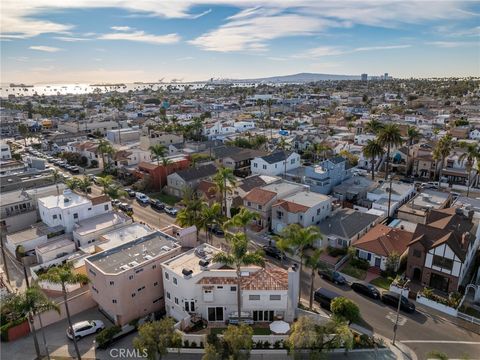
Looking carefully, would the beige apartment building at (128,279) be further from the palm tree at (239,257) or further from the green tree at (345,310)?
the green tree at (345,310)

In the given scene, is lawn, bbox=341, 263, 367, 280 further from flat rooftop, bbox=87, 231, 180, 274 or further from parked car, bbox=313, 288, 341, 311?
flat rooftop, bbox=87, 231, 180, 274

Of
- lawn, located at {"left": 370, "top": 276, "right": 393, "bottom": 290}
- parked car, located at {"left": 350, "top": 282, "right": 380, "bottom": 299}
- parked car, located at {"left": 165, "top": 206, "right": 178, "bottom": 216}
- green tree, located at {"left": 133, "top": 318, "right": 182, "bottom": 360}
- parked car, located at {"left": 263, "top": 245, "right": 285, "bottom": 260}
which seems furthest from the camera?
parked car, located at {"left": 165, "top": 206, "right": 178, "bottom": 216}

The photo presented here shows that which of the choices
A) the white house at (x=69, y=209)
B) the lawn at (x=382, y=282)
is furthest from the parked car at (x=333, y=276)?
the white house at (x=69, y=209)

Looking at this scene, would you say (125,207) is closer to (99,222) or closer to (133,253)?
(99,222)

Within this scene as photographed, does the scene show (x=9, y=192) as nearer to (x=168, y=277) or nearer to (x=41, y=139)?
(x=168, y=277)

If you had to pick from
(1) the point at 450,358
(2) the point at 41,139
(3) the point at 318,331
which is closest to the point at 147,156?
(2) the point at 41,139

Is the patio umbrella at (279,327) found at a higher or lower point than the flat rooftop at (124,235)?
lower

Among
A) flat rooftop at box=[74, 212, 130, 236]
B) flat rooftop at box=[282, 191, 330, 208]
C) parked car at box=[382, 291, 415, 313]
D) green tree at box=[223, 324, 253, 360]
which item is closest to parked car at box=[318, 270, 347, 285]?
parked car at box=[382, 291, 415, 313]

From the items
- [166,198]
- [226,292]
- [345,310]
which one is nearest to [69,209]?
[166,198]
